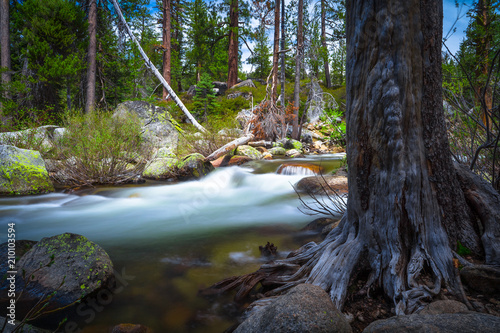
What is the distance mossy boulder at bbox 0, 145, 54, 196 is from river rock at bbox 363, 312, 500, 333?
27.0 feet

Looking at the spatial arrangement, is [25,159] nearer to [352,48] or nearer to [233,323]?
[233,323]

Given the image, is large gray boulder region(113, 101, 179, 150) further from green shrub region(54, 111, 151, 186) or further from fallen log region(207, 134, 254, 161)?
green shrub region(54, 111, 151, 186)

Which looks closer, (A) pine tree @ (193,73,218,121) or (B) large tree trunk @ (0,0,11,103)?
(B) large tree trunk @ (0,0,11,103)

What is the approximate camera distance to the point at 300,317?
5.14 feet

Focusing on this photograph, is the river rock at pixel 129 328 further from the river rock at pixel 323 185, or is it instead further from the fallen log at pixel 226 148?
the fallen log at pixel 226 148

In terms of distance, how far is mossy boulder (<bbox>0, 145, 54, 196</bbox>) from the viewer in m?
6.57

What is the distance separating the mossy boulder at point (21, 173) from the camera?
6.57 metres

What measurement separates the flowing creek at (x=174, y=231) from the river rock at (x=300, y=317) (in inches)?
33.3

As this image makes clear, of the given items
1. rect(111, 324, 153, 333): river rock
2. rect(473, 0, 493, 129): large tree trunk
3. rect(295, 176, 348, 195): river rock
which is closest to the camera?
rect(111, 324, 153, 333): river rock

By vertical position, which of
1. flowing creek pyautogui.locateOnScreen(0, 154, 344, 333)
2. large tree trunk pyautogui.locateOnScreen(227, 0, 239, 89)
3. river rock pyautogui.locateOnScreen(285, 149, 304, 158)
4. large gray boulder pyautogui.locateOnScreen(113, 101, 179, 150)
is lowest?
flowing creek pyautogui.locateOnScreen(0, 154, 344, 333)

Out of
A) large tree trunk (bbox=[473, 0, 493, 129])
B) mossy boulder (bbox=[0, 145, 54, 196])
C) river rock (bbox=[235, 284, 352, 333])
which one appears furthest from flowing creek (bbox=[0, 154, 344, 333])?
large tree trunk (bbox=[473, 0, 493, 129])

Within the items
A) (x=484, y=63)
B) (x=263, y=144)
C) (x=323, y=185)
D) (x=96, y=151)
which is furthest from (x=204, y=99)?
(x=484, y=63)

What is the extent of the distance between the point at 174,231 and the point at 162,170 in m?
4.51

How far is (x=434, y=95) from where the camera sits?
2.14 m
